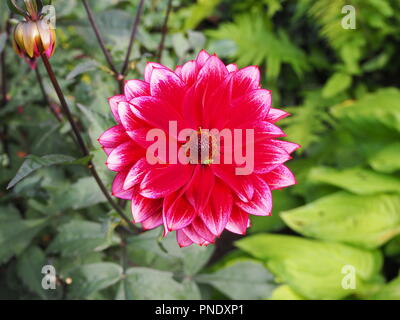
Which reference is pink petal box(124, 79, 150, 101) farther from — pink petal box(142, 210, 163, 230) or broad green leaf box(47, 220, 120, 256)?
broad green leaf box(47, 220, 120, 256)

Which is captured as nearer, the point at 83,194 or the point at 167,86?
the point at 167,86

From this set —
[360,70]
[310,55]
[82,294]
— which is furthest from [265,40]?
[82,294]

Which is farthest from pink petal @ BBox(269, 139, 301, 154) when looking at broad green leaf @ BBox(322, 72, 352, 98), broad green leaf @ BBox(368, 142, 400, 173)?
broad green leaf @ BBox(322, 72, 352, 98)

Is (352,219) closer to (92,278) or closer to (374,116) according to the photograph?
(374,116)

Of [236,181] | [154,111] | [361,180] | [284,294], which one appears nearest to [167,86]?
[154,111]

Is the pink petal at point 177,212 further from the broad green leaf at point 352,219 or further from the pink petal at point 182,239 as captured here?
the broad green leaf at point 352,219

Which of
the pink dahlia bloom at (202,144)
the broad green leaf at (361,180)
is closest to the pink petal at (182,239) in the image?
the pink dahlia bloom at (202,144)

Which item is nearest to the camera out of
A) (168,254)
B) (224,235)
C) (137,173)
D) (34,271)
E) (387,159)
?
(137,173)

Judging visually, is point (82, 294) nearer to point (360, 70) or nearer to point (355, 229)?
point (355, 229)
